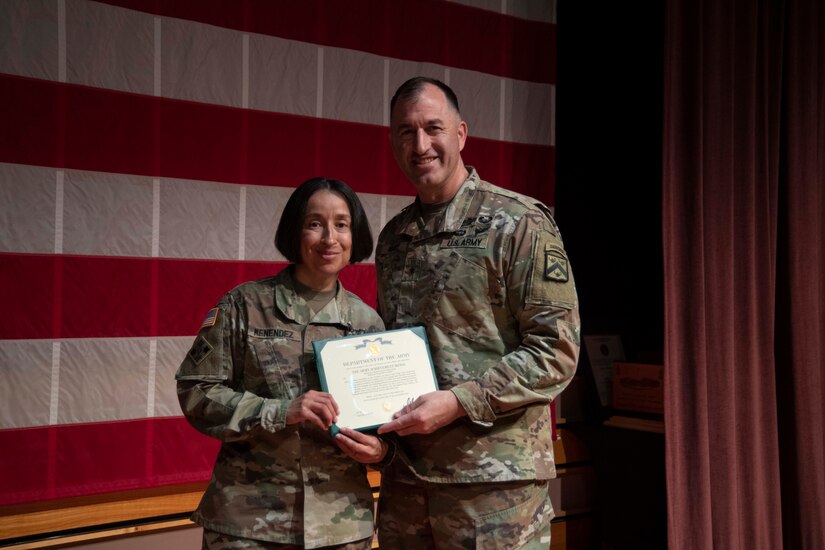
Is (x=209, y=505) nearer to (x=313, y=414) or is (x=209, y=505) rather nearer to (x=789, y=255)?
(x=313, y=414)

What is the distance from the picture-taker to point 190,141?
102 inches

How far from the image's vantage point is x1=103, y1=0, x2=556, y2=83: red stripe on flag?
2.67m

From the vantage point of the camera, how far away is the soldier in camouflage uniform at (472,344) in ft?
5.49

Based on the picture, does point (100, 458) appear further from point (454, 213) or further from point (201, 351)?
point (454, 213)

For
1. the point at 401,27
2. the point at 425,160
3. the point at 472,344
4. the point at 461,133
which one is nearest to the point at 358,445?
the point at 472,344

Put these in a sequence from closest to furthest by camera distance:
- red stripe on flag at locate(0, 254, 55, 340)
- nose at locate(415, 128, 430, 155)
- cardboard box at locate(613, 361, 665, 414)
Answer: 1. nose at locate(415, 128, 430, 155)
2. red stripe on flag at locate(0, 254, 55, 340)
3. cardboard box at locate(613, 361, 665, 414)

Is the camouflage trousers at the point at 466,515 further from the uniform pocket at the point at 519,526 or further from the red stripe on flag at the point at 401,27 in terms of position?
the red stripe on flag at the point at 401,27

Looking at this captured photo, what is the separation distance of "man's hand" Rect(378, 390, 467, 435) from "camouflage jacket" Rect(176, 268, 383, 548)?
0.48ft

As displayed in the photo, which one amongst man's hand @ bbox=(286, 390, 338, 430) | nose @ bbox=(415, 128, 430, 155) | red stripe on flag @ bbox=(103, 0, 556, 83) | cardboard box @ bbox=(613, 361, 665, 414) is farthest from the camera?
cardboard box @ bbox=(613, 361, 665, 414)

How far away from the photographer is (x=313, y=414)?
5.03 feet

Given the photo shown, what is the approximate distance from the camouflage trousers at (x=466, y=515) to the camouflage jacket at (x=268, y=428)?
5.5 inches

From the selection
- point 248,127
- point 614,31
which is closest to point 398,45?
point 248,127

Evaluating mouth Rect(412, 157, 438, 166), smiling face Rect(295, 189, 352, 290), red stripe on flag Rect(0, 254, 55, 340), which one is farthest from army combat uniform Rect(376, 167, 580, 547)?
red stripe on flag Rect(0, 254, 55, 340)

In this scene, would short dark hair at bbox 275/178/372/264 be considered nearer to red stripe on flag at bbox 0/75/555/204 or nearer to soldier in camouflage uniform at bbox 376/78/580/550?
soldier in camouflage uniform at bbox 376/78/580/550
